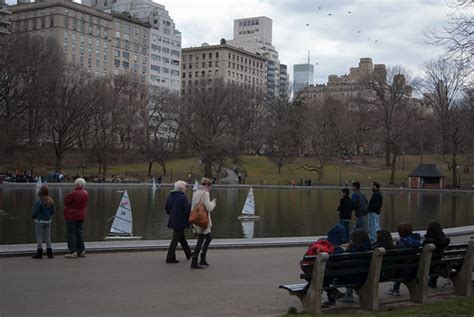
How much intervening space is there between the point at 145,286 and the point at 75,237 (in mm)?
3319

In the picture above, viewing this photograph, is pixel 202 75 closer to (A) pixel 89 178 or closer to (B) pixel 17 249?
(A) pixel 89 178

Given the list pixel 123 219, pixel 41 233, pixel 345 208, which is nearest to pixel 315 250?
pixel 41 233

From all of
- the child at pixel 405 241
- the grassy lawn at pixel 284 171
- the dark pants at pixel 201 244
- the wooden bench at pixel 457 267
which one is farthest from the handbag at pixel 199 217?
the grassy lawn at pixel 284 171

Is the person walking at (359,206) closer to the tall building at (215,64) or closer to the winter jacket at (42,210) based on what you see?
the winter jacket at (42,210)

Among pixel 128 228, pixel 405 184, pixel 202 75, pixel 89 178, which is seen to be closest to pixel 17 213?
pixel 128 228

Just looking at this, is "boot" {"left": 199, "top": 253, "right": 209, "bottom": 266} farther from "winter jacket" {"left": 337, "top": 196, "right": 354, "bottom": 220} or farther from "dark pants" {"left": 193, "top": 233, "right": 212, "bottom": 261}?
"winter jacket" {"left": 337, "top": 196, "right": 354, "bottom": 220}

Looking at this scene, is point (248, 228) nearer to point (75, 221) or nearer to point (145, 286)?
point (75, 221)

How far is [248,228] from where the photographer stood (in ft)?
76.8

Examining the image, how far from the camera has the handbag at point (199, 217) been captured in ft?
38.7

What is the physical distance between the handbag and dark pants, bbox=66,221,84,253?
8.58ft

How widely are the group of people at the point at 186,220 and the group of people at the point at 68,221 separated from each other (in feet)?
6.49

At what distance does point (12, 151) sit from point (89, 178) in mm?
9851

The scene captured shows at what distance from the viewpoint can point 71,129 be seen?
73688 millimetres

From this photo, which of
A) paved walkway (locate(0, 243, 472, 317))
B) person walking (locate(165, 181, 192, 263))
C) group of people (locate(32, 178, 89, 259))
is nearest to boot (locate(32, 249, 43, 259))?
group of people (locate(32, 178, 89, 259))
